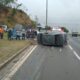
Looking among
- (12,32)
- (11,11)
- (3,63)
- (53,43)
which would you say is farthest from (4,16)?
(3,63)

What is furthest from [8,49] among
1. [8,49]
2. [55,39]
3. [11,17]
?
[11,17]

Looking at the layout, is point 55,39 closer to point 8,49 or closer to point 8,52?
point 8,49

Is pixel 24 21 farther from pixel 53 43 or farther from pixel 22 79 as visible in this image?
pixel 22 79

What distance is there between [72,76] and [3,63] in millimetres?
4872

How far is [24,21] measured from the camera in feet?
421

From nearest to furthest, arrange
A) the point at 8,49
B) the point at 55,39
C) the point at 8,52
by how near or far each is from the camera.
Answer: the point at 8,52 < the point at 8,49 < the point at 55,39

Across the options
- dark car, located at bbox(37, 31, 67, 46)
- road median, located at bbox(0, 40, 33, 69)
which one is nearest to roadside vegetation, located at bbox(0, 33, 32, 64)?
road median, located at bbox(0, 40, 33, 69)

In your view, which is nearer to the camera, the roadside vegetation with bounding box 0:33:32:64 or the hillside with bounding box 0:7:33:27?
the roadside vegetation with bounding box 0:33:32:64

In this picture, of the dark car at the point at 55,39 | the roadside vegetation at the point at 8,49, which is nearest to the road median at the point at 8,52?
the roadside vegetation at the point at 8,49

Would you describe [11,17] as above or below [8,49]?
below

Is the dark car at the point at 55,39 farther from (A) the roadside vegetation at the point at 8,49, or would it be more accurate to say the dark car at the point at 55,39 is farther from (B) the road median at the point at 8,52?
(B) the road median at the point at 8,52

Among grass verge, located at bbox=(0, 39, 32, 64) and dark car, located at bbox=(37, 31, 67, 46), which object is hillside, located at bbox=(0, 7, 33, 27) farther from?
grass verge, located at bbox=(0, 39, 32, 64)

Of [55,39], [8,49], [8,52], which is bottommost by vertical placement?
[55,39]

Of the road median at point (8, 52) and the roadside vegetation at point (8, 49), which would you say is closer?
the road median at point (8, 52)
